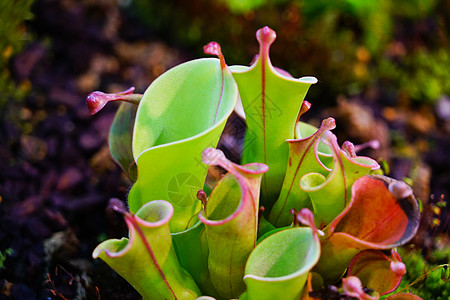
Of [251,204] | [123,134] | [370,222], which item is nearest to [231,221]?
[251,204]

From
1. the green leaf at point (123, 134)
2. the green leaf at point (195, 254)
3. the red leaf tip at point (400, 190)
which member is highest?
the red leaf tip at point (400, 190)

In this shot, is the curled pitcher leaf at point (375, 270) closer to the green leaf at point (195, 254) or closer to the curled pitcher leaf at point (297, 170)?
the curled pitcher leaf at point (297, 170)

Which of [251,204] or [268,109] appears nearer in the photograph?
[251,204]

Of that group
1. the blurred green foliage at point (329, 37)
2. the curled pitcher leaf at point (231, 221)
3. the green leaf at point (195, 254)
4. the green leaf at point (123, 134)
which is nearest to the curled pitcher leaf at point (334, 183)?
the curled pitcher leaf at point (231, 221)

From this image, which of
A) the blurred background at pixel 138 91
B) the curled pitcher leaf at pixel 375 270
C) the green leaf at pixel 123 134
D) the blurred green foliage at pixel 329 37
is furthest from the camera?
the blurred green foliage at pixel 329 37

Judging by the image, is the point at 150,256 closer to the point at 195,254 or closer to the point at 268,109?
the point at 195,254

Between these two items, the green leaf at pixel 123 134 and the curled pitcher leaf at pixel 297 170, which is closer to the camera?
the curled pitcher leaf at pixel 297 170
